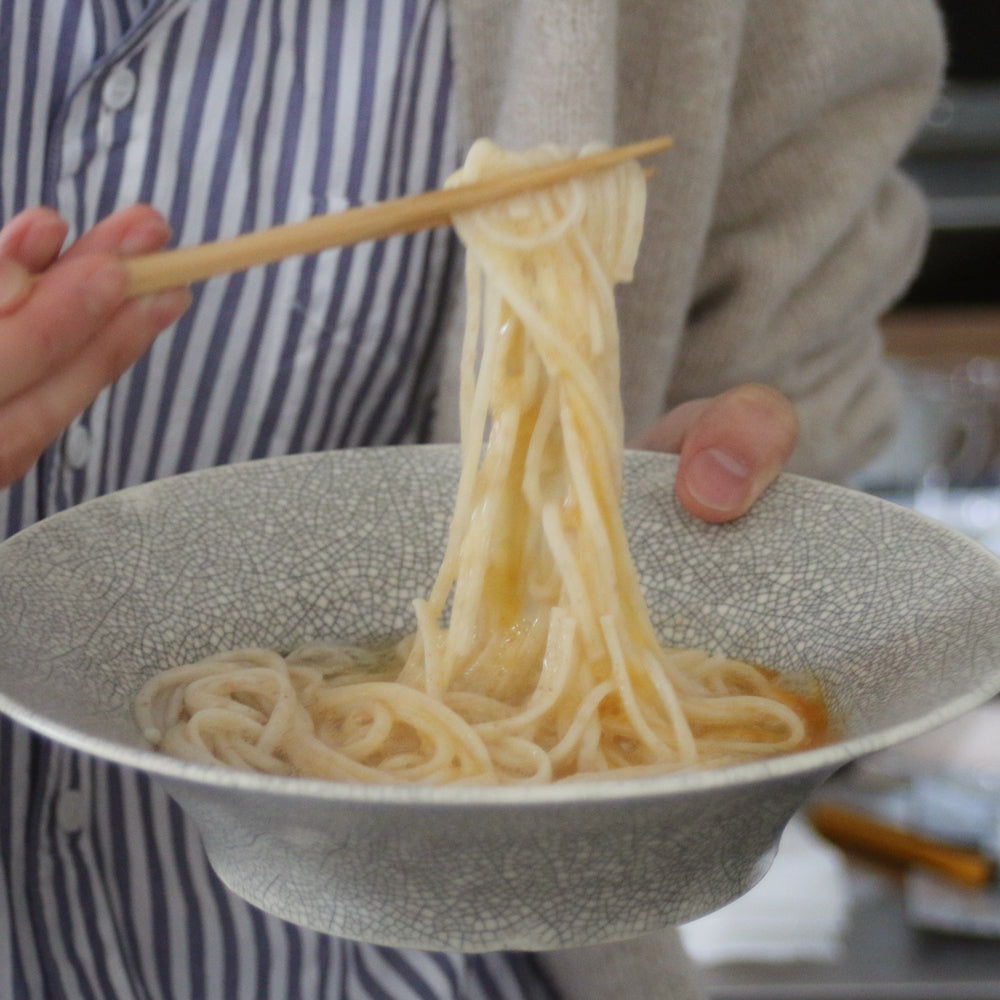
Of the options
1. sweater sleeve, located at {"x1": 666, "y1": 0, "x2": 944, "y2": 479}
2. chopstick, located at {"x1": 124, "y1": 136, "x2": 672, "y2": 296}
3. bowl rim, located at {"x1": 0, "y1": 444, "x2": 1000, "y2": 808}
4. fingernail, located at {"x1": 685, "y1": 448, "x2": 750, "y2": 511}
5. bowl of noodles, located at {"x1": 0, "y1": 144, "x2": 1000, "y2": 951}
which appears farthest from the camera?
sweater sleeve, located at {"x1": 666, "y1": 0, "x2": 944, "y2": 479}

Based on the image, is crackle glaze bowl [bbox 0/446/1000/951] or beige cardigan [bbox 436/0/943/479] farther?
beige cardigan [bbox 436/0/943/479]

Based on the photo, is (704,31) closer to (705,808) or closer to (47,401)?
(47,401)

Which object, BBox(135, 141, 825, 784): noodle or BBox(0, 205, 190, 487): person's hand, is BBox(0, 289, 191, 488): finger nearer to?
BBox(0, 205, 190, 487): person's hand

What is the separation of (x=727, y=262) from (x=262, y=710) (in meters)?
0.97

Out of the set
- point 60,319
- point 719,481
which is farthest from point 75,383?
point 719,481

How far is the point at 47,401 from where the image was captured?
0.92 m

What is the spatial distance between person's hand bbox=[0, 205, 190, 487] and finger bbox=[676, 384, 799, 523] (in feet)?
1.62

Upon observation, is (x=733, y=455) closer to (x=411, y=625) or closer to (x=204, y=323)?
(x=411, y=625)

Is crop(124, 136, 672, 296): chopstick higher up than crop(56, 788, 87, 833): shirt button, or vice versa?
crop(124, 136, 672, 296): chopstick

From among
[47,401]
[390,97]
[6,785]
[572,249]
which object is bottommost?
[6,785]

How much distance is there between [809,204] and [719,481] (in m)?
0.68

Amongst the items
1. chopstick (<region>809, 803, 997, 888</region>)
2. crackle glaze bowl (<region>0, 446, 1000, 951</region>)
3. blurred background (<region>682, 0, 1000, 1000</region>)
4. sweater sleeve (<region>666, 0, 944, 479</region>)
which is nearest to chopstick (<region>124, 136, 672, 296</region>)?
crackle glaze bowl (<region>0, 446, 1000, 951</region>)

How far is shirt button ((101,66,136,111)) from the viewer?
4.01 feet

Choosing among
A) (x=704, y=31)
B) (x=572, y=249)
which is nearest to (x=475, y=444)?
(x=572, y=249)
